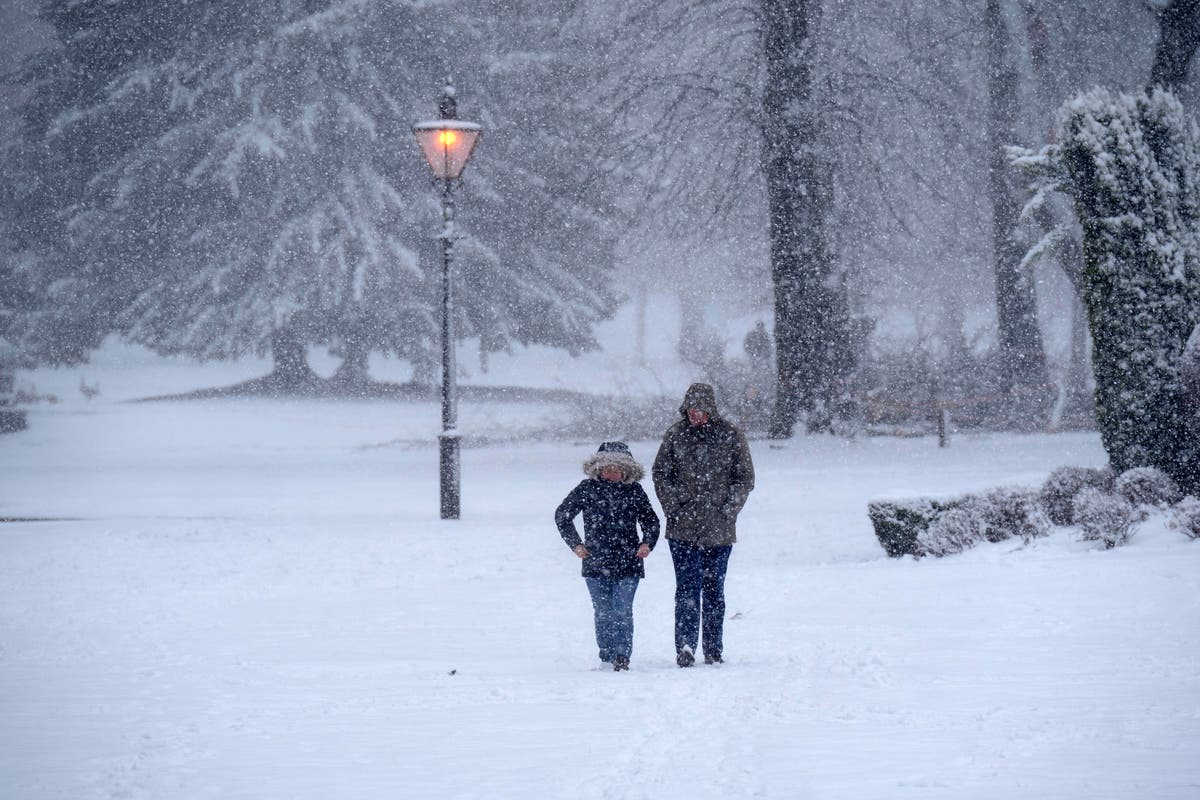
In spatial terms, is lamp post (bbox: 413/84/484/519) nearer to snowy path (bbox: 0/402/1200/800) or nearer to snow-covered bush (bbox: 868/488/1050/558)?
snowy path (bbox: 0/402/1200/800)

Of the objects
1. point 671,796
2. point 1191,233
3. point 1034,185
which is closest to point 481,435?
point 1034,185

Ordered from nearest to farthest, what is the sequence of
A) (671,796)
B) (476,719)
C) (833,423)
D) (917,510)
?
1. (671,796)
2. (476,719)
3. (917,510)
4. (833,423)

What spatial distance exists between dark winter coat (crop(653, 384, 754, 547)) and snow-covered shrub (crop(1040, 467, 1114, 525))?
5.22 meters

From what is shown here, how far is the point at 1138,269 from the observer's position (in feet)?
43.1

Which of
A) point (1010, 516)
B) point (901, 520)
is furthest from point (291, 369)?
point (1010, 516)

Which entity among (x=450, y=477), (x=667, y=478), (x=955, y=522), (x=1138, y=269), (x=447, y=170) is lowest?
(x=955, y=522)

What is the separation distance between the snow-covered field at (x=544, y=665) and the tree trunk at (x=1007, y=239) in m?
11.3

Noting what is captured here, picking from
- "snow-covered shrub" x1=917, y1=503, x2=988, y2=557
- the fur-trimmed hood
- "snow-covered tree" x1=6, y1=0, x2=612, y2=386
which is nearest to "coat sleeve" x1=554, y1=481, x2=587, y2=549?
the fur-trimmed hood

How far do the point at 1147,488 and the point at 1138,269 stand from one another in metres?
2.26

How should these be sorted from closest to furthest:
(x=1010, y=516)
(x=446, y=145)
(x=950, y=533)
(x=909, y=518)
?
(x=950, y=533) → (x=909, y=518) → (x=1010, y=516) → (x=446, y=145)

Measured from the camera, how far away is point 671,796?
16.6ft

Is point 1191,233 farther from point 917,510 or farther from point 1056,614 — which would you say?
point 1056,614

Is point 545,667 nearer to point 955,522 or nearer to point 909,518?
point 909,518

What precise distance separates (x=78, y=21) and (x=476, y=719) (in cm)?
3947
